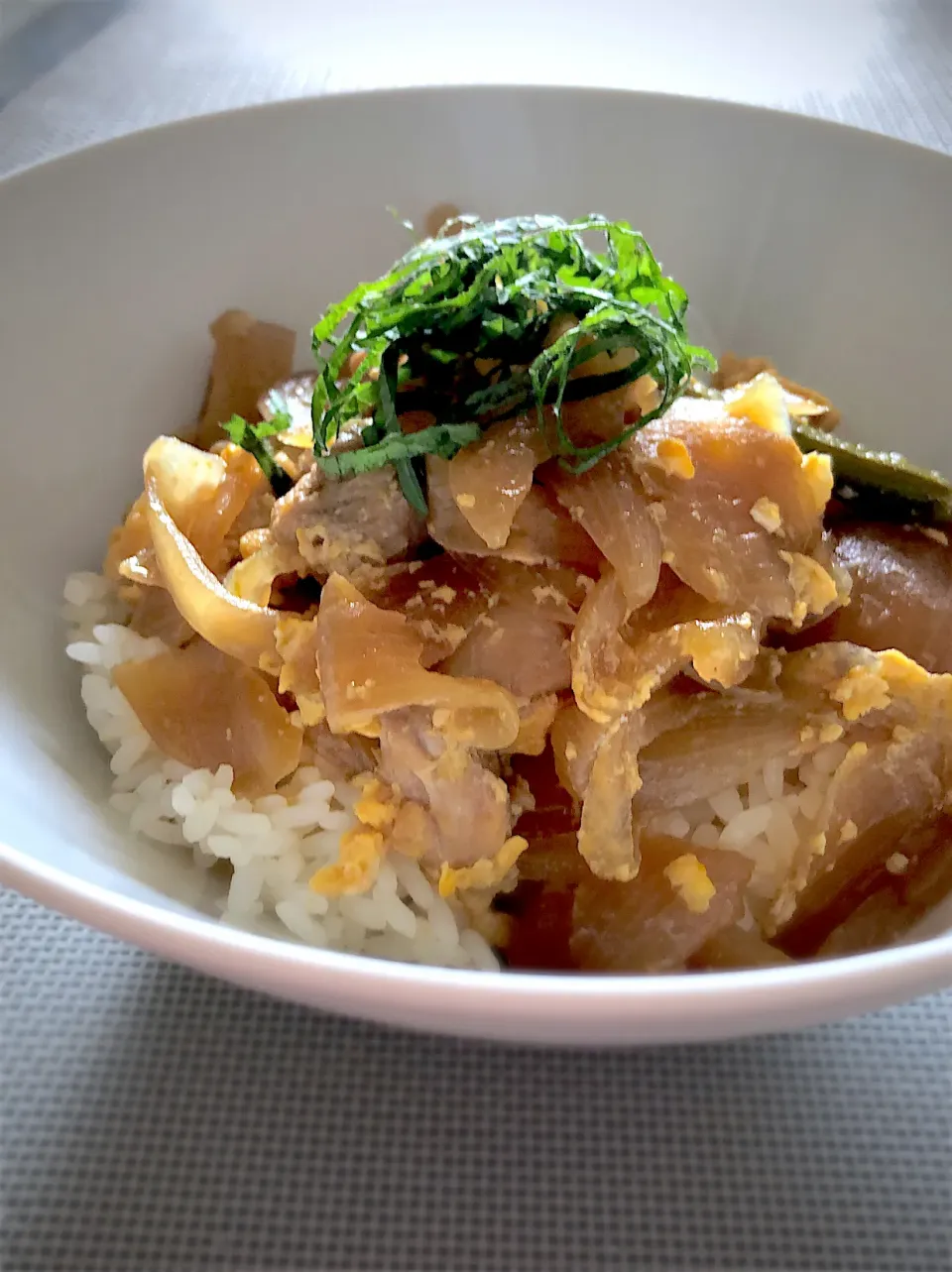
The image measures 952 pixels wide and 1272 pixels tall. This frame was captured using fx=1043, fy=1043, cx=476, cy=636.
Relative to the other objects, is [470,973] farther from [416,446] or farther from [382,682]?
[416,446]

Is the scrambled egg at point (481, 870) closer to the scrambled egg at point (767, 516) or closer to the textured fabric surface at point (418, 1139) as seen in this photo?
the textured fabric surface at point (418, 1139)

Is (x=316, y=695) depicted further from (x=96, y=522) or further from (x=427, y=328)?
(x=96, y=522)

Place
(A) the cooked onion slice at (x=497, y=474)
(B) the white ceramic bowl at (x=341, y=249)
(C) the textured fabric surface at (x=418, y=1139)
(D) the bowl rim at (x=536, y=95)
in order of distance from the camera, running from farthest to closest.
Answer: (D) the bowl rim at (x=536, y=95) < (B) the white ceramic bowl at (x=341, y=249) < (A) the cooked onion slice at (x=497, y=474) < (C) the textured fabric surface at (x=418, y=1139)

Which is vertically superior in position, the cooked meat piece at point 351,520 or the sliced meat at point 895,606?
the cooked meat piece at point 351,520

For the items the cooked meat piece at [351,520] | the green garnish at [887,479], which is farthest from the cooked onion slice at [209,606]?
the green garnish at [887,479]

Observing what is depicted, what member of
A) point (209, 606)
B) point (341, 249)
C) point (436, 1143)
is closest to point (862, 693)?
point (436, 1143)

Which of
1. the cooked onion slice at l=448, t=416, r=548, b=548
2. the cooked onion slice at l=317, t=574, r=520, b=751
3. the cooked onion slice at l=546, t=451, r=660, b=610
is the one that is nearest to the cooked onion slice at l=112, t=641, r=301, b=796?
the cooked onion slice at l=317, t=574, r=520, b=751
